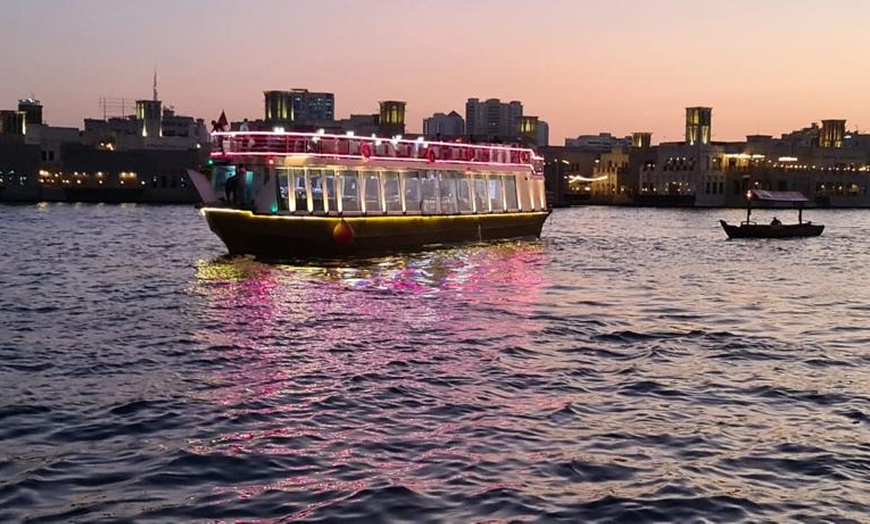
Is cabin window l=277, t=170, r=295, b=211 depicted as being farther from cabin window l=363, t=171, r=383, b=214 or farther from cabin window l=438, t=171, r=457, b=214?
cabin window l=438, t=171, r=457, b=214

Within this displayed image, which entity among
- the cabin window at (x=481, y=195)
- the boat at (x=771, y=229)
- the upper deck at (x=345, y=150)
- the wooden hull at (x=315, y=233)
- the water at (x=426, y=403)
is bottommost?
the water at (x=426, y=403)

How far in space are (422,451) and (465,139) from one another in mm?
48295

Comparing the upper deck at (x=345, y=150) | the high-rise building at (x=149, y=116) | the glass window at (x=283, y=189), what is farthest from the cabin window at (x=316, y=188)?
the high-rise building at (x=149, y=116)

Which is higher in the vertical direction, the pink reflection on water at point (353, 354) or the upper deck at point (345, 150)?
the upper deck at point (345, 150)

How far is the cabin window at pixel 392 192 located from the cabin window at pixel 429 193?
263 cm

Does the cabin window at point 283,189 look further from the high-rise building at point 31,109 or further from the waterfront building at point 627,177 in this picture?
the high-rise building at point 31,109

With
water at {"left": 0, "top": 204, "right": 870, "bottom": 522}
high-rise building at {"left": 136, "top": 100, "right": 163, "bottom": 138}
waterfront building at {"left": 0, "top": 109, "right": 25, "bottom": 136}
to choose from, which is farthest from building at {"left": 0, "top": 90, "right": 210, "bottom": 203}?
water at {"left": 0, "top": 204, "right": 870, "bottom": 522}

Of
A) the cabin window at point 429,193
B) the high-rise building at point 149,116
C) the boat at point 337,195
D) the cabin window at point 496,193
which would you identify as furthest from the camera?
the high-rise building at point 149,116

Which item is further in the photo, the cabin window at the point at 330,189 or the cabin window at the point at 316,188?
the cabin window at the point at 330,189

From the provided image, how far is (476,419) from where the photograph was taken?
14516mm

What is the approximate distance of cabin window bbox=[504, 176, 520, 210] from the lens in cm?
6167

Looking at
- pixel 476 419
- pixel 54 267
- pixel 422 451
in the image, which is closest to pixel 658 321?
pixel 476 419

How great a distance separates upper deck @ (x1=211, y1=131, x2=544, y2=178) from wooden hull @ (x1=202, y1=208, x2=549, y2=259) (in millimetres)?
2850

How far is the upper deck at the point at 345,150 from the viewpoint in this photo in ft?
137
